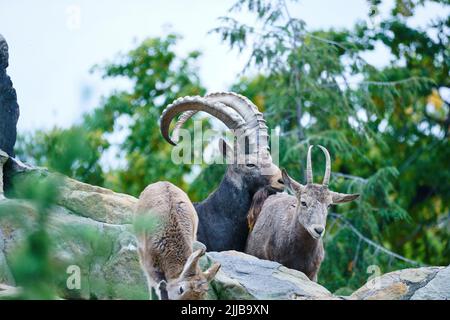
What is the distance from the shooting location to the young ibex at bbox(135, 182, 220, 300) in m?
8.07

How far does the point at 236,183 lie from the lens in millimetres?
13242

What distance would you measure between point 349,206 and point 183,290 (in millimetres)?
14662

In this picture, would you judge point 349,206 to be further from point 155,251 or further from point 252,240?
point 155,251

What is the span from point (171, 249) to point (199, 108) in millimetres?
5467

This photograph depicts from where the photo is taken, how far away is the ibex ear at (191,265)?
26.3 ft

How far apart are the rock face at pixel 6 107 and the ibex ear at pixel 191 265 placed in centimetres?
401

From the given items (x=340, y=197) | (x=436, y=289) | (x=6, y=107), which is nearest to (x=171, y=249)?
(x=436, y=289)

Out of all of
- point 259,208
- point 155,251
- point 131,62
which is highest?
point 131,62

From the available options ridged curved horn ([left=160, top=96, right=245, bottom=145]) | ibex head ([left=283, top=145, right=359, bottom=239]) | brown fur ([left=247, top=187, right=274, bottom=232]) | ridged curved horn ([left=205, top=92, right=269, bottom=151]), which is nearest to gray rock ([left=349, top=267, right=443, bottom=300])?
ibex head ([left=283, top=145, right=359, bottom=239])

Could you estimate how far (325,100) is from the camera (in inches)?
811

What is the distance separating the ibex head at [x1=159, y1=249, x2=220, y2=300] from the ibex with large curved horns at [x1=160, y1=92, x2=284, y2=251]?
4.82m

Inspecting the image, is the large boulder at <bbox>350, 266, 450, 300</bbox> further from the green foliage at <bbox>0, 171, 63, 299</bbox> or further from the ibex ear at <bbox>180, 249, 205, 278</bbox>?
the green foliage at <bbox>0, 171, 63, 299</bbox>
